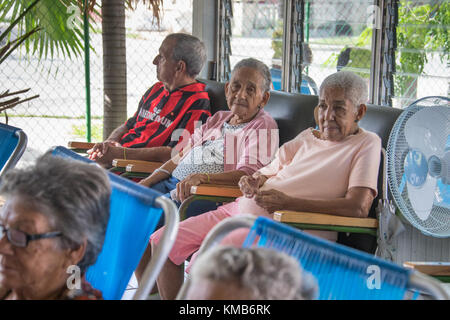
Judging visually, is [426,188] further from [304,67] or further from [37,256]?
[304,67]

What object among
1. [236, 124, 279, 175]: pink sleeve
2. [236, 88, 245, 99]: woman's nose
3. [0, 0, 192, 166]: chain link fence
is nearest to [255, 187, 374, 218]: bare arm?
[236, 124, 279, 175]: pink sleeve

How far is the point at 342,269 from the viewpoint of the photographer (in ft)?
4.40

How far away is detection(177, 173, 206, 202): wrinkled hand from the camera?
3.03 metres

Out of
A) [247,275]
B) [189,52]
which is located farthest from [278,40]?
[247,275]

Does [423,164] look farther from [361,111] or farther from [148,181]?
[148,181]

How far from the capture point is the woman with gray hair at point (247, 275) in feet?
3.42

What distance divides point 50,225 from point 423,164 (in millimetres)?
1523

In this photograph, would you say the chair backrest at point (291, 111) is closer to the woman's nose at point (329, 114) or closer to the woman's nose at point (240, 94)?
the woman's nose at point (240, 94)

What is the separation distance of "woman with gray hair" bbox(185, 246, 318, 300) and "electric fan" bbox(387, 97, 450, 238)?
154cm

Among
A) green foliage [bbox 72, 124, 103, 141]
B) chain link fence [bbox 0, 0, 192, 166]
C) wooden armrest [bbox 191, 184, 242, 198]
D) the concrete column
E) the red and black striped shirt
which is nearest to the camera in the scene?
wooden armrest [bbox 191, 184, 242, 198]

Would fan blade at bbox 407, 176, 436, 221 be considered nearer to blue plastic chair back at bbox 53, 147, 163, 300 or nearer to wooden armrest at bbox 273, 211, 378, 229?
wooden armrest at bbox 273, 211, 378, 229

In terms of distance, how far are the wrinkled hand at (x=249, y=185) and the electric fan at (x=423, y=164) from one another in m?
0.55

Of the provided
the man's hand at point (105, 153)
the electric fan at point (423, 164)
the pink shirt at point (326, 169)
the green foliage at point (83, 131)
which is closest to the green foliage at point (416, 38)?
the pink shirt at point (326, 169)
